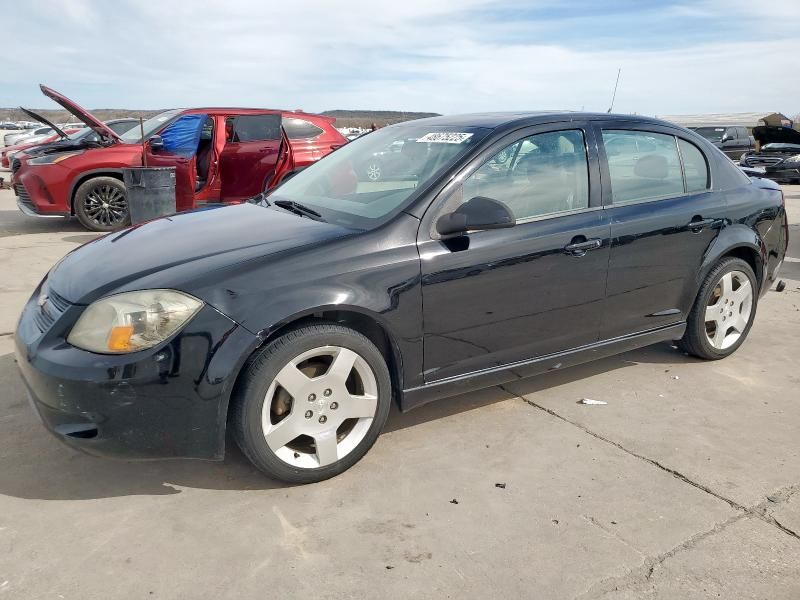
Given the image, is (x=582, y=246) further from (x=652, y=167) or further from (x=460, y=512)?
(x=460, y=512)

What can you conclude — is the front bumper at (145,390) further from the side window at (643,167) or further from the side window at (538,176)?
the side window at (643,167)

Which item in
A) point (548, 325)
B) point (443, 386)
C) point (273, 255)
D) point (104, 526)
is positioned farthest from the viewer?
point (548, 325)

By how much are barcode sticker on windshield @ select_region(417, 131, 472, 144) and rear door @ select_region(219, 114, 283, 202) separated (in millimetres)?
5240

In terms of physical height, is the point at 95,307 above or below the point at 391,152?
below

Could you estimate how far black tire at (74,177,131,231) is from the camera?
27.7 ft

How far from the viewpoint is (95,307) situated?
8.25 ft

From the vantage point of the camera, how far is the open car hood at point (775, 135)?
1684cm

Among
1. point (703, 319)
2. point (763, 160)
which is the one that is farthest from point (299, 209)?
point (763, 160)

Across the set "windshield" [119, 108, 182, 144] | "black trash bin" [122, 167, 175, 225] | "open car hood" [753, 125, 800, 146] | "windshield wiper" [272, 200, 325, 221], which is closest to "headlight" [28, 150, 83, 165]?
"windshield" [119, 108, 182, 144]

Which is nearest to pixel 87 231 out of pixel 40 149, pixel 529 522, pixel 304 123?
pixel 40 149

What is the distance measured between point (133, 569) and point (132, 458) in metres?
0.44

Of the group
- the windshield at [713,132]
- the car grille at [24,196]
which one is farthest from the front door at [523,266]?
the windshield at [713,132]

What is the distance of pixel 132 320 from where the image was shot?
2453 millimetres

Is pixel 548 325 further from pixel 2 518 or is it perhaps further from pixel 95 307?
pixel 2 518
